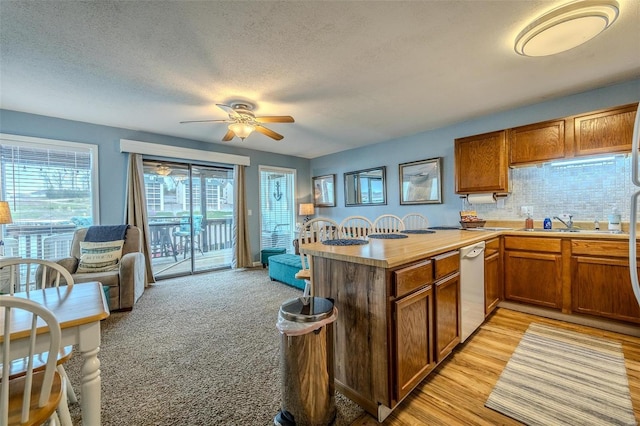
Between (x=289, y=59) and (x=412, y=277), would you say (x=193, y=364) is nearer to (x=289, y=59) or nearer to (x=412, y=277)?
(x=412, y=277)

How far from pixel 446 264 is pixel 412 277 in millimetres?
484

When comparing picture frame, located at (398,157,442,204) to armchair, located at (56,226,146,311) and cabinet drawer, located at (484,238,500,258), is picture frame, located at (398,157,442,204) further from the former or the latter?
armchair, located at (56,226,146,311)

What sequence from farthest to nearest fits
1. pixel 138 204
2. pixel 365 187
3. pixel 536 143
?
pixel 365 187
pixel 138 204
pixel 536 143

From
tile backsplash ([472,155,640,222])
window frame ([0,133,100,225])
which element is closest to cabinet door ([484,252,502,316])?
tile backsplash ([472,155,640,222])

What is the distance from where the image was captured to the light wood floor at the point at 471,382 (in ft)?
4.73

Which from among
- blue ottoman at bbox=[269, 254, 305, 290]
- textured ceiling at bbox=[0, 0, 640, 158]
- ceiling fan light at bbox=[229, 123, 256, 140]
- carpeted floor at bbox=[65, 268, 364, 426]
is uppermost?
textured ceiling at bbox=[0, 0, 640, 158]

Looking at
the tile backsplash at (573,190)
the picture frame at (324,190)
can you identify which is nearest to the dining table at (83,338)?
the tile backsplash at (573,190)

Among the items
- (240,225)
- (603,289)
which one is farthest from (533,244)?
(240,225)

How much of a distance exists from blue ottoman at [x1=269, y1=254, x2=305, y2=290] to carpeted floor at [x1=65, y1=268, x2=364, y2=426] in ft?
1.09

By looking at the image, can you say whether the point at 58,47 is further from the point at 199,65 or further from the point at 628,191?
the point at 628,191

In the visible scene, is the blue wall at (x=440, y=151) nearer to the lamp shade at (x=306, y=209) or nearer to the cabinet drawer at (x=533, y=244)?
the lamp shade at (x=306, y=209)

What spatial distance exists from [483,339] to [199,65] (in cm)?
346

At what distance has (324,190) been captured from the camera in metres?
6.18

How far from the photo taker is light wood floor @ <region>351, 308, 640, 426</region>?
144cm
